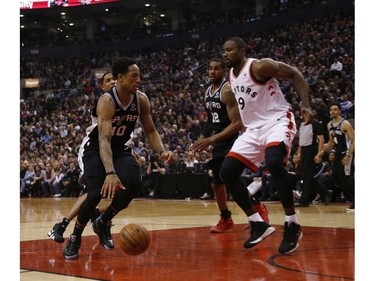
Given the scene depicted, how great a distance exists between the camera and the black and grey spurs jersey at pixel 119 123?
16.8ft

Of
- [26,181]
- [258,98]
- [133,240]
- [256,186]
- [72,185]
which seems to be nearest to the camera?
[133,240]

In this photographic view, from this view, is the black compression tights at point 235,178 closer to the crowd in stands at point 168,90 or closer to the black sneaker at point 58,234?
the black sneaker at point 58,234

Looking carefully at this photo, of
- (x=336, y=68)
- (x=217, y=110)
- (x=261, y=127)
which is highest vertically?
(x=336, y=68)

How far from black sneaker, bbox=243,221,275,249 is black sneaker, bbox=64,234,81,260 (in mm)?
1421

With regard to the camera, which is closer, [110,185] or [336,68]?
[110,185]

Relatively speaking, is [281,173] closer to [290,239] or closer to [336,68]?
[290,239]

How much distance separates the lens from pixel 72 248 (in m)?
4.83

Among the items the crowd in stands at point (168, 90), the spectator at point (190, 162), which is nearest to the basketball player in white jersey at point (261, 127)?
the crowd in stands at point (168, 90)

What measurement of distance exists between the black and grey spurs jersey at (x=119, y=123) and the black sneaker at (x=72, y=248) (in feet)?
2.79

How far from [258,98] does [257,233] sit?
1.20 metres

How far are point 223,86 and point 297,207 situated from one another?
17.0 ft

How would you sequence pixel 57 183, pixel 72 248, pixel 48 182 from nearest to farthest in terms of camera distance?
pixel 72 248
pixel 57 183
pixel 48 182

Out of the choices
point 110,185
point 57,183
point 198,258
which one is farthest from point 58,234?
point 57,183

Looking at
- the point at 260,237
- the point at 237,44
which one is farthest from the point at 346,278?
the point at 237,44
